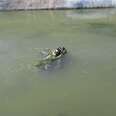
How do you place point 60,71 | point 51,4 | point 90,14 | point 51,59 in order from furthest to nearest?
point 51,4 → point 90,14 → point 51,59 → point 60,71

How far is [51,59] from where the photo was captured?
786 cm

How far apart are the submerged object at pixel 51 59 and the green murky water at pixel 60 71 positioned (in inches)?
7.2

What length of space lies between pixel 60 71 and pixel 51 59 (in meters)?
0.63

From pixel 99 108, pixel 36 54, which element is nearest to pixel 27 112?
pixel 99 108

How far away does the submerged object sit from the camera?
298 inches

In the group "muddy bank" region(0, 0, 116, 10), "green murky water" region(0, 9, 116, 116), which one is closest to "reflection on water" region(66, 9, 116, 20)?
"muddy bank" region(0, 0, 116, 10)

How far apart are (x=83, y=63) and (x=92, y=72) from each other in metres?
0.52

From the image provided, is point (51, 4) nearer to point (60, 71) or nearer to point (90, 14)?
point (90, 14)

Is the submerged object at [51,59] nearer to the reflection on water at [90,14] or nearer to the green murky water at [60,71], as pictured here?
the green murky water at [60,71]

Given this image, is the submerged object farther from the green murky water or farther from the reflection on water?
the reflection on water

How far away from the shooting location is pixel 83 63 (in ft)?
25.3

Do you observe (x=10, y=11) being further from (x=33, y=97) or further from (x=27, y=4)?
(x=33, y=97)

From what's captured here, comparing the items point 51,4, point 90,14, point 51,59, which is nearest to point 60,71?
point 51,59

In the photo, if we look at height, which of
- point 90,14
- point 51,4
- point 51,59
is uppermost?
point 51,4
